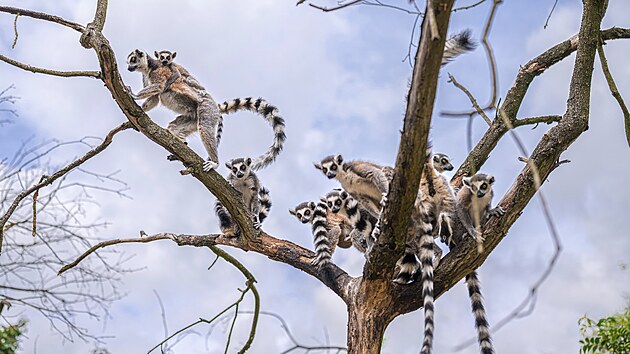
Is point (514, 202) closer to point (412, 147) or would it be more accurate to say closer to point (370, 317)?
point (370, 317)

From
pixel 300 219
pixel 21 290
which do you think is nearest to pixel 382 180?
pixel 300 219

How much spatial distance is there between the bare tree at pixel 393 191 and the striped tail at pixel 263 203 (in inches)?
18.5

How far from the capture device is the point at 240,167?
6.88m

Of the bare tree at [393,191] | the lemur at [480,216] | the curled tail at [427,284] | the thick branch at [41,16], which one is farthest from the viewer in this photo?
the thick branch at [41,16]

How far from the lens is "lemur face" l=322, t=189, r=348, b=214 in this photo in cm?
638

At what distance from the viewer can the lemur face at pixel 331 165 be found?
6.32 meters

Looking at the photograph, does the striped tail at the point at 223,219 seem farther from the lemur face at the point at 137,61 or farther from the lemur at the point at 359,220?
the lemur face at the point at 137,61

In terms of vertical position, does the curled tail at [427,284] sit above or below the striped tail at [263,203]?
below

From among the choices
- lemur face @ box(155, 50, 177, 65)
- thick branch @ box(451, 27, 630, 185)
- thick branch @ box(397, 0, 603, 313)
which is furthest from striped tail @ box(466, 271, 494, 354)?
lemur face @ box(155, 50, 177, 65)

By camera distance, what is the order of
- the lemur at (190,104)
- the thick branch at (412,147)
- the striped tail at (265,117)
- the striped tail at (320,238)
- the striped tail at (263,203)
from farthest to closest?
the lemur at (190,104) < the striped tail at (265,117) < the striped tail at (263,203) < the striped tail at (320,238) < the thick branch at (412,147)

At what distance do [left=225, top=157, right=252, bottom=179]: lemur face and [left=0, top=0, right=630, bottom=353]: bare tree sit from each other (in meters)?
0.75

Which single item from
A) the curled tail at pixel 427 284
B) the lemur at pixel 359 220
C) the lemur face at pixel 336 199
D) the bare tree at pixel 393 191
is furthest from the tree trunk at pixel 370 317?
the lemur face at pixel 336 199

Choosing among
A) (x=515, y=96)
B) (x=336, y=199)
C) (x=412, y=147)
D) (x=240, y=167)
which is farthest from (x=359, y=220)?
(x=515, y=96)

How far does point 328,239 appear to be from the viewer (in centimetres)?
663
